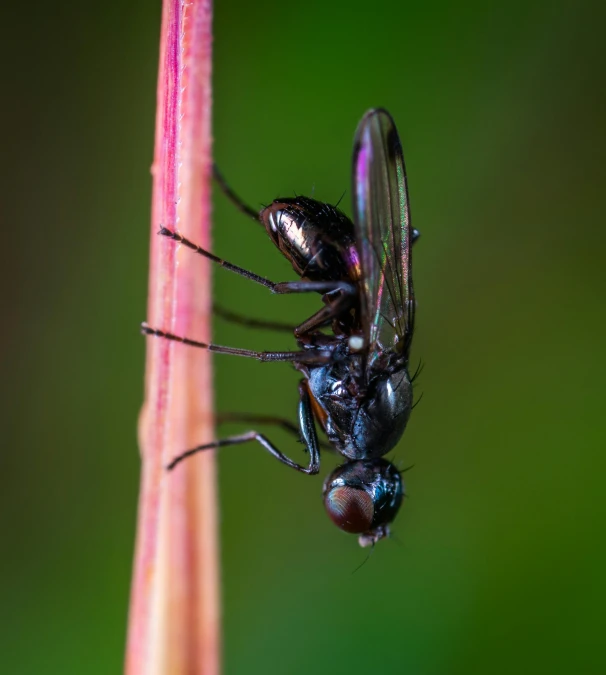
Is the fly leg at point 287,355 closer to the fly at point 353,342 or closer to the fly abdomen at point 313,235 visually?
the fly at point 353,342

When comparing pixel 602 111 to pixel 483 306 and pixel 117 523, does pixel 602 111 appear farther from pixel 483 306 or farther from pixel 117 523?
pixel 117 523

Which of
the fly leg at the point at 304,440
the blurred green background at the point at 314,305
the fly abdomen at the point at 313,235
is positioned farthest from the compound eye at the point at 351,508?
the blurred green background at the point at 314,305

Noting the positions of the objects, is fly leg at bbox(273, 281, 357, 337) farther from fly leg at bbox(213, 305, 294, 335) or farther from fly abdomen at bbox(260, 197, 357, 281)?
fly leg at bbox(213, 305, 294, 335)

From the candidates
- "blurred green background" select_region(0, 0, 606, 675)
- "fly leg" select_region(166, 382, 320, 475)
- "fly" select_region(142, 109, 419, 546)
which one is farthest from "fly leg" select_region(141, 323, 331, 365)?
"blurred green background" select_region(0, 0, 606, 675)

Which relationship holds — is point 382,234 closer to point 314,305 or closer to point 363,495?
point 363,495

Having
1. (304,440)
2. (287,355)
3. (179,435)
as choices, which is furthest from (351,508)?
(179,435)

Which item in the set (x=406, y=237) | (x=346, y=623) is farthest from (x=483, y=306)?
(x=346, y=623)

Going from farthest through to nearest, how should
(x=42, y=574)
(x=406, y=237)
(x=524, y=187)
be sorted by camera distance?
(x=524, y=187) → (x=42, y=574) → (x=406, y=237)
